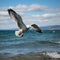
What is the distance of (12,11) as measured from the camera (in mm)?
5051

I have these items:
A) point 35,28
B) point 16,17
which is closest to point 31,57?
point 35,28

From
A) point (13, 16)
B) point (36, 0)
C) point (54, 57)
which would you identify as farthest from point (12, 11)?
point (54, 57)

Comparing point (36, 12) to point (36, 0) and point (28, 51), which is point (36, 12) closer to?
point (36, 0)

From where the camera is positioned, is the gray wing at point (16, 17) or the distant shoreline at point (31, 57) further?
the distant shoreline at point (31, 57)

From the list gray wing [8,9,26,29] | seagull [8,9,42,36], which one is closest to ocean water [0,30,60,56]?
seagull [8,9,42,36]

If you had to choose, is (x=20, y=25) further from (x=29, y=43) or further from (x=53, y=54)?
(x=53, y=54)

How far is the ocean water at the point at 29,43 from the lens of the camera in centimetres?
536

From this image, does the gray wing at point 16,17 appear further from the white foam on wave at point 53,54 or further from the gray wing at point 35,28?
the white foam on wave at point 53,54

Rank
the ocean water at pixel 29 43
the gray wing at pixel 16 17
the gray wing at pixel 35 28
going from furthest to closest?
the ocean water at pixel 29 43 → the gray wing at pixel 35 28 → the gray wing at pixel 16 17

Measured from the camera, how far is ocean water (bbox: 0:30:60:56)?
5355 mm

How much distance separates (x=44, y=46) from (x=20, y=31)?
44cm

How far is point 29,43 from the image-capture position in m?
5.37

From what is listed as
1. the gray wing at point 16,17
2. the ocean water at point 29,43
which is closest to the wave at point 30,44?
the ocean water at point 29,43

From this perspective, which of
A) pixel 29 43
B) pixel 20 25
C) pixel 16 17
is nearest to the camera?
pixel 16 17
